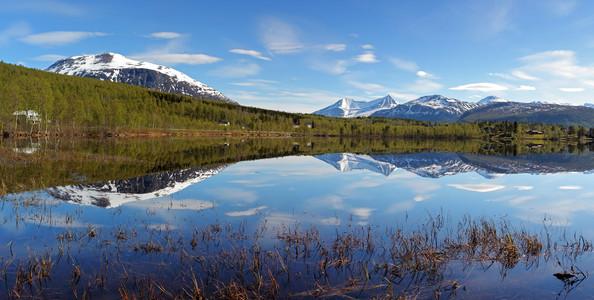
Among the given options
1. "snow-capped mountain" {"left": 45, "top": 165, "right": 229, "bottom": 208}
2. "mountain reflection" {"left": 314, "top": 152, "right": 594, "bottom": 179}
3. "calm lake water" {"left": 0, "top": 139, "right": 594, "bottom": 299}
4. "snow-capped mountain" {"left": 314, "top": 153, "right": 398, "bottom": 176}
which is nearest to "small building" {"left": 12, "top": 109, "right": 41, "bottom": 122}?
"calm lake water" {"left": 0, "top": 139, "right": 594, "bottom": 299}

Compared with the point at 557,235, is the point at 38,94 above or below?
above

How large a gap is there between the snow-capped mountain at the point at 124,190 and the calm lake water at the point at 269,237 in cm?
15

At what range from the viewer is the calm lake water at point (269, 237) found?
999cm

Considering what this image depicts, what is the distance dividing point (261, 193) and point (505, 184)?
1030 inches

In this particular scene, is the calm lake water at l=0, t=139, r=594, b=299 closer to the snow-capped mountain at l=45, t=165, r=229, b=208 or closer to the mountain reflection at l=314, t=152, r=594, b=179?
the snow-capped mountain at l=45, t=165, r=229, b=208

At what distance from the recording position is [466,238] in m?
15.3

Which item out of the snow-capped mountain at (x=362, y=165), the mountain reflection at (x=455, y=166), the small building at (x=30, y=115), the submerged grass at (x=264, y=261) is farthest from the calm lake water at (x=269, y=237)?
the small building at (x=30, y=115)

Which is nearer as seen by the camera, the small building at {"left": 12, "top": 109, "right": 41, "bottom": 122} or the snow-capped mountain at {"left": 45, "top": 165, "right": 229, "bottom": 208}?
the snow-capped mountain at {"left": 45, "top": 165, "right": 229, "bottom": 208}

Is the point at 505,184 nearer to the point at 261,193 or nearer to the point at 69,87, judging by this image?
the point at 261,193

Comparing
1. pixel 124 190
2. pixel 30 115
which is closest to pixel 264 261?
pixel 124 190

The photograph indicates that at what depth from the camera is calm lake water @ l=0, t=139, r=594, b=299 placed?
32.8 ft

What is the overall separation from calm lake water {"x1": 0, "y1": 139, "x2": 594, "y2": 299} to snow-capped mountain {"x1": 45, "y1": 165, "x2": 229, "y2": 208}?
0.48 ft

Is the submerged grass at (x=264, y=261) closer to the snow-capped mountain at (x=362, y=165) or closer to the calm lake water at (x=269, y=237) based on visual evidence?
the calm lake water at (x=269, y=237)

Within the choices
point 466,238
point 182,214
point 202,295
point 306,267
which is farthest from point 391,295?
point 182,214
